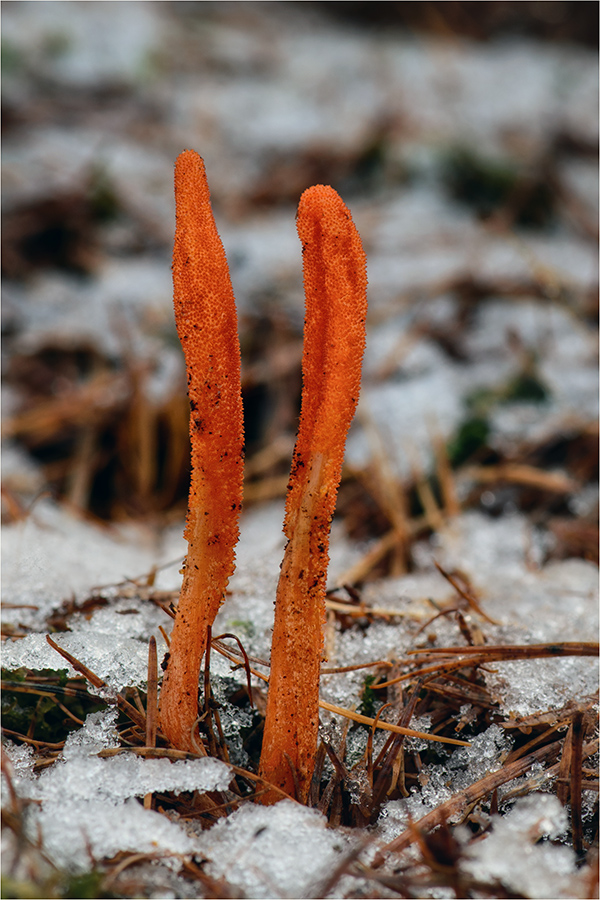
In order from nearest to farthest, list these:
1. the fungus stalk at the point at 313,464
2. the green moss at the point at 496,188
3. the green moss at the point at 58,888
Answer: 1. the green moss at the point at 58,888
2. the fungus stalk at the point at 313,464
3. the green moss at the point at 496,188

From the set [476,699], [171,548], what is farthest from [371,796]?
[171,548]

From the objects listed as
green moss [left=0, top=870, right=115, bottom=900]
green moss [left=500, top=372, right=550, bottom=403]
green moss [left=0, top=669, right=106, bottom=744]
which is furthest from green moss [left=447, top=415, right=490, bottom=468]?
green moss [left=0, top=870, right=115, bottom=900]

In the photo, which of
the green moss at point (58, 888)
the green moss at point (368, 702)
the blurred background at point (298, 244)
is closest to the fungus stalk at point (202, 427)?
the green moss at point (58, 888)

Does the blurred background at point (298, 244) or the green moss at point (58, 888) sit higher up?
the blurred background at point (298, 244)

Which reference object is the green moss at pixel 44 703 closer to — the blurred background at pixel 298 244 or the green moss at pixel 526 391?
the blurred background at pixel 298 244

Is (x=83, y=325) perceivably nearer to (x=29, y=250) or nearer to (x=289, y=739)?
(x=29, y=250)

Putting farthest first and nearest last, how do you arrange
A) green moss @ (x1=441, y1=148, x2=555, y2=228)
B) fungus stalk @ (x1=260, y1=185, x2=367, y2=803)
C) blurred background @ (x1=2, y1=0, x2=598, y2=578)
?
green moss @ (x1=441, y1=148, x2=555, y2=228) < blurred background @ (x1=2, y1=0, x2=598, y2=578) < fungus stalk @ (x1=260, y1=185, x2=367, y2=803)

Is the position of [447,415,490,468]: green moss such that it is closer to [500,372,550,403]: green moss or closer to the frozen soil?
the frozen soil
